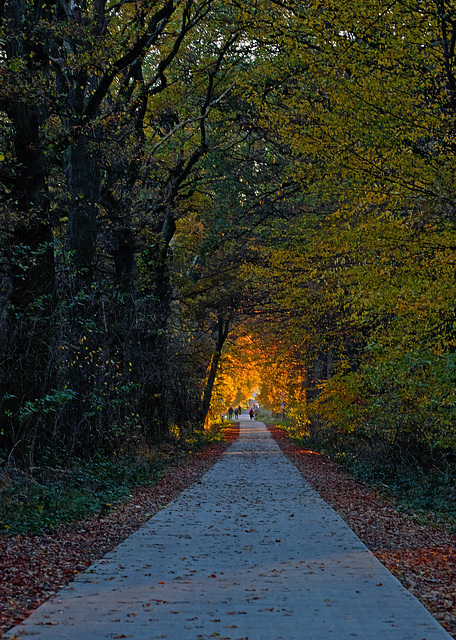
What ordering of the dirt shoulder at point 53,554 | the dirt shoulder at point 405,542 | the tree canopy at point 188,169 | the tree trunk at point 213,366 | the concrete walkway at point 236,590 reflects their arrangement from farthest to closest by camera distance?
the tree trunk at point 213,366 < the tree canopy at point 188,169 < the dirt shoulder at point 405,542 < the dirt shoulder at point 53,554 < the concrete walkway at point 236,590

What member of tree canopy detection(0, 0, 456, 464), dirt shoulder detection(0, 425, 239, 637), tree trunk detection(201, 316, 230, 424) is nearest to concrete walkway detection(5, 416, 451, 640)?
dirt shoulder detection(0, 425, 239, 637)

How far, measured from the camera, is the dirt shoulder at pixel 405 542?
6.23m

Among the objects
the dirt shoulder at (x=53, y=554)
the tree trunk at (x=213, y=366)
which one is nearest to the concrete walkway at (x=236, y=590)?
the dirt shoulder at (x=53, y=554)

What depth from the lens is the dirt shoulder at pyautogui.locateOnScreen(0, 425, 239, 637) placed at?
18.8ft

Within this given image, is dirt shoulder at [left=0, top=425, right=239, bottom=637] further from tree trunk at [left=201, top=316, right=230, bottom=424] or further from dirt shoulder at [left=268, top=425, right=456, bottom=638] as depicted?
tree trunk at [left=201, top=316, right=230, bottom=424]

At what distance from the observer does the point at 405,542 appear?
9.08 metres

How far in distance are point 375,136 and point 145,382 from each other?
10.7m

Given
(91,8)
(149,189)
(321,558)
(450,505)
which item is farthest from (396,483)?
(91,8)

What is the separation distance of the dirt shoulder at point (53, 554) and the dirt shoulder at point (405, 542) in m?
3.18

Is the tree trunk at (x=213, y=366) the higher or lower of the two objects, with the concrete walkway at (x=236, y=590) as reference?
higher

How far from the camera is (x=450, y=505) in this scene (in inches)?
482

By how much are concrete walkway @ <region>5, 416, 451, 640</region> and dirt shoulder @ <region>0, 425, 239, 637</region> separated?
0.22 meters

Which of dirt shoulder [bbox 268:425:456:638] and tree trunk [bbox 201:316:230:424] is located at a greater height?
tree trunk [bbox 201:316:230:424]

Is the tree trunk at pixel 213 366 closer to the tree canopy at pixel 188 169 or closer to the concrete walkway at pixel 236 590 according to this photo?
the tree canopy at pixel 188 169
